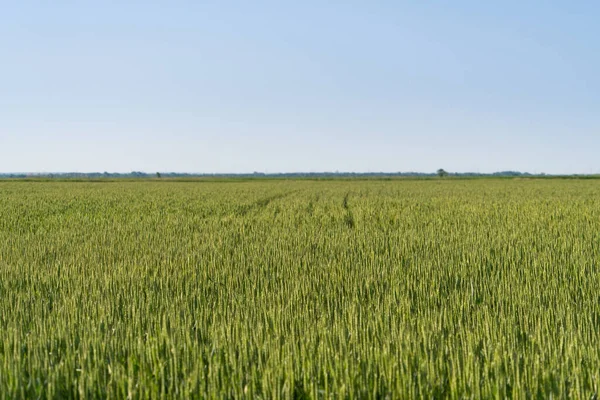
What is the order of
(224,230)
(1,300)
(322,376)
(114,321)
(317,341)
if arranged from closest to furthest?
(322,376)
(317,341)
(114,321)
(1,300)
(224,230)

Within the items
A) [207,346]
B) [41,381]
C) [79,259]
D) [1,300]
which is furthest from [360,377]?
[79,259]

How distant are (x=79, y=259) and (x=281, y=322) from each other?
→ 185 inches

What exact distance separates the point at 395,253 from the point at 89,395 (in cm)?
532

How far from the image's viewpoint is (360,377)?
8.63 ft

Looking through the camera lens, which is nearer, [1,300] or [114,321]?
[114,321]

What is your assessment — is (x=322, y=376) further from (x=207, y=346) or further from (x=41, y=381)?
(x=41, y=381)

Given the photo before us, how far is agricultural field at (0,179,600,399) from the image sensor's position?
266 centimetres

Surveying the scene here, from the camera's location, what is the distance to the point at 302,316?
12.6ft

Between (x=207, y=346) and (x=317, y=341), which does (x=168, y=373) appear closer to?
(x=207, y=346)

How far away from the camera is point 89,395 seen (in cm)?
262

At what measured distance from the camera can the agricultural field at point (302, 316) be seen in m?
2.66

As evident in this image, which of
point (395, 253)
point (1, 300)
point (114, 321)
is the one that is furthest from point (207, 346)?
point (395, 253)

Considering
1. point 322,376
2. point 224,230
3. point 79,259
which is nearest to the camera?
point 322,376

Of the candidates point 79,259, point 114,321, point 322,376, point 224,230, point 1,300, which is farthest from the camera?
point 224,230
